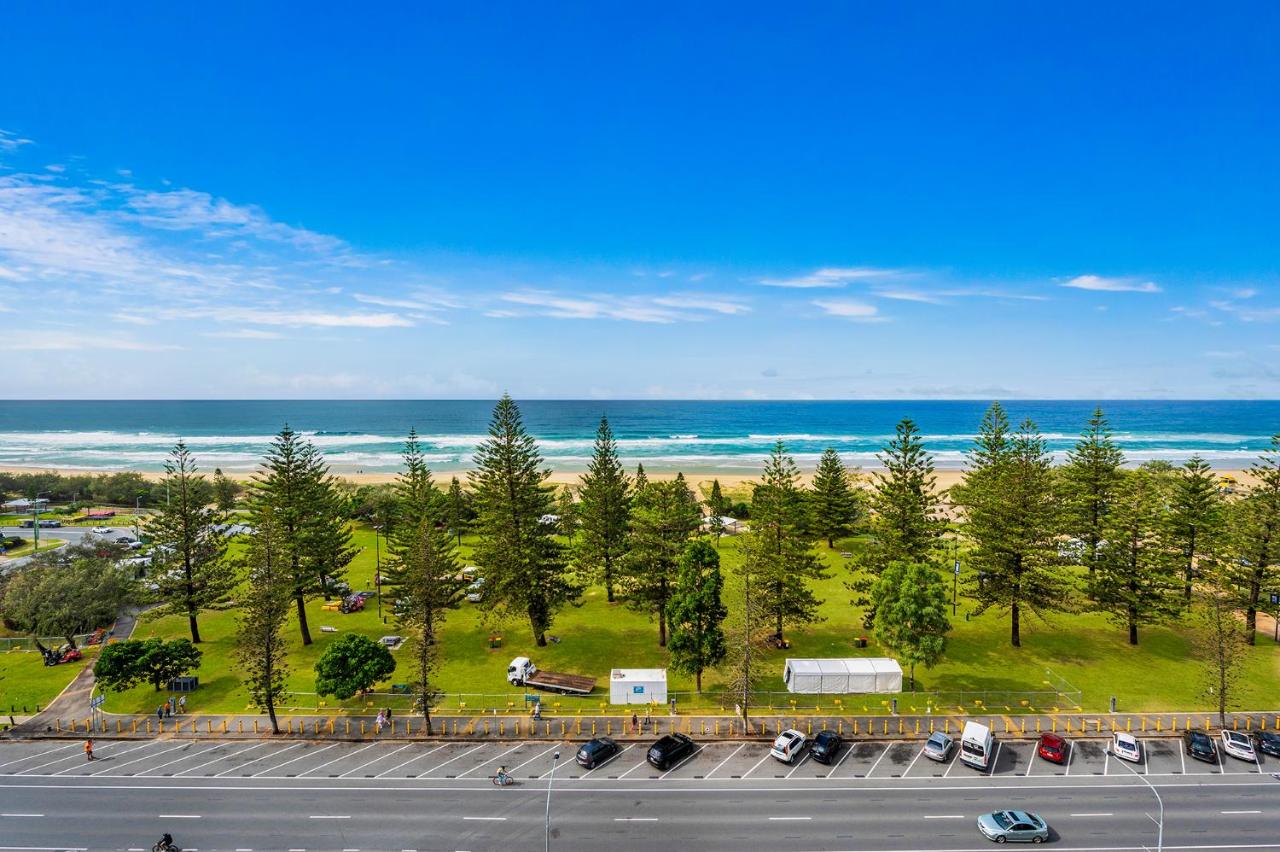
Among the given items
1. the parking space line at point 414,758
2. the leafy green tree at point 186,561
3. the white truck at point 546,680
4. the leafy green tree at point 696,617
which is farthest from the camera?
the leafy green tree at point 186,561

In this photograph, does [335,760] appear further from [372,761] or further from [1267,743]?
[1267,743]

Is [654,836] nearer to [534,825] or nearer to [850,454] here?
[534,825]

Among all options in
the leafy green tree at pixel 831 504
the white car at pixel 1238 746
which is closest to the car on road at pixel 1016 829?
the white car at pixel 1238 746

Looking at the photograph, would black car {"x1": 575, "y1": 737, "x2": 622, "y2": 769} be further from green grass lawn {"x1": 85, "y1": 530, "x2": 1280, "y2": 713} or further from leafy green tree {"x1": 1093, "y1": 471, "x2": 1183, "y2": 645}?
leafy green tree {"x1": 1093, "y1": 471, "x2": 1183, "y2": 645}

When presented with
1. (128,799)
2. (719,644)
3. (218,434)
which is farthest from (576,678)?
(218,434)

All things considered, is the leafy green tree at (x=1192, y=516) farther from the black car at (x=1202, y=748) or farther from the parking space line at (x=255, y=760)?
the parking space line at (x=255, y=760)

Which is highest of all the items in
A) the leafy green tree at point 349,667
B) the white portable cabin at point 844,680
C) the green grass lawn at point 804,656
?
the leafy green tree at point 349,667
